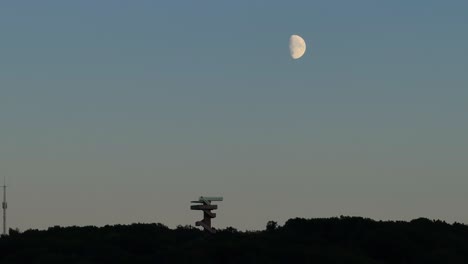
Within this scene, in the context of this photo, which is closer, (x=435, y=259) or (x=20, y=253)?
(x=435, y=259)

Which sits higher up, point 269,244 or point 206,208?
point 206,208

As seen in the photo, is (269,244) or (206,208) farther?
(206,208)

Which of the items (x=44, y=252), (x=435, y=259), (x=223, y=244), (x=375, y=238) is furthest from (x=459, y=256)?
(x=44, y=252)

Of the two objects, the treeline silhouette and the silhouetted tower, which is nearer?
the treeline silhouette

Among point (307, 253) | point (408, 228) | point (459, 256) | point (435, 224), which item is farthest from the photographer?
point (435, 224)

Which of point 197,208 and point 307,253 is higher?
point 197,208

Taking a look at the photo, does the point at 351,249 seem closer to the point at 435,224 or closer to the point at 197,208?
the point at 197,208

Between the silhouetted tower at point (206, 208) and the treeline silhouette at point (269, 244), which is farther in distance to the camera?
the silhouetted tower at point (206, 208)

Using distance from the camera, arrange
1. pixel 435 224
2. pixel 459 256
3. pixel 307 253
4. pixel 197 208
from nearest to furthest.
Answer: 1. pixel 307 253
2. pixel 459 256
3. pixel 197 208
4. pixel 435 224
